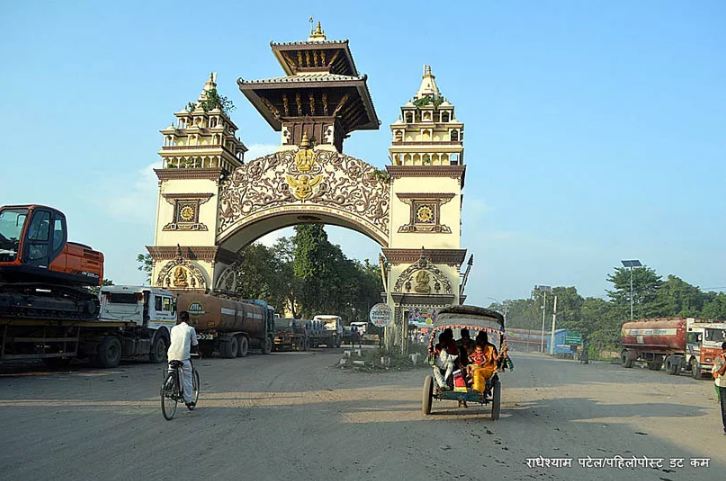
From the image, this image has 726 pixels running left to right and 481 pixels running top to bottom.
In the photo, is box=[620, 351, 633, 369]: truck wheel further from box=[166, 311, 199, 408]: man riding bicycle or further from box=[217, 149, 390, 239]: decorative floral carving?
box=[166, 311, 199, 408]: man riding bicycle

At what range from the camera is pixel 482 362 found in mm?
11172

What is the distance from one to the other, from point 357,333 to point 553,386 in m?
33.5

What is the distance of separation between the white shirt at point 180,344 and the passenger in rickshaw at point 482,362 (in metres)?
4.81

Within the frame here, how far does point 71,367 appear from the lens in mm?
18000

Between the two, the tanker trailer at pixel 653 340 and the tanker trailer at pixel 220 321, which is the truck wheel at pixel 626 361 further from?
the tanker trailer at pixel 220 321

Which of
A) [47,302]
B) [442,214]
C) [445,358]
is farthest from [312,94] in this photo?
[445,358]

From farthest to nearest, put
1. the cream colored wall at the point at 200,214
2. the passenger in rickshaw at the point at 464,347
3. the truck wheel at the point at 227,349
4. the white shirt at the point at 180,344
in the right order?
the cream colored wall at the point at 200,214 < the truck wheel at the point at 227,349 < the passenger in rickshaw at the point at 464,347 < the white shirt at the point at 180,344

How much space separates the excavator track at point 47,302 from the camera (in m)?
14.0

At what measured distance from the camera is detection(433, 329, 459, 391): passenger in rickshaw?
1101cm

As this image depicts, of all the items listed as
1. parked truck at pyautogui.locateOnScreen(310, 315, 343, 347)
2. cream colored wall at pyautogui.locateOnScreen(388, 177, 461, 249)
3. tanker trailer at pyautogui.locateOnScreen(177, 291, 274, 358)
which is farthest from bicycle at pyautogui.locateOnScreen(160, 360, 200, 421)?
parked truck at pyautogui.locateOnScreen(310, 315, 343, 347)

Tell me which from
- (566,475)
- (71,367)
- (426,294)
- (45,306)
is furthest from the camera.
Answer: (426,294)

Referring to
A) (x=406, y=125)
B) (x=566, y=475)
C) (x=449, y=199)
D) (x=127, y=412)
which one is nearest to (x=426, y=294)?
(x=449, y=199)

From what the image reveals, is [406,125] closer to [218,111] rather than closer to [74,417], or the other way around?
[218,111]

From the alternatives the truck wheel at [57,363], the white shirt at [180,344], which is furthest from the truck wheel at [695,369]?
the truck wheel at [57,363]
